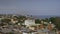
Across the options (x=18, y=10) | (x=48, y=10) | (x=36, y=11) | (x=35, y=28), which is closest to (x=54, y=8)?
(x=48, y=10)

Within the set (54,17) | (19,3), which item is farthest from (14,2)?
(54,17)

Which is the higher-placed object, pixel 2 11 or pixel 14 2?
pixel 14 2

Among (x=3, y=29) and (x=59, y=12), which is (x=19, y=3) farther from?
(x=59, y=12)

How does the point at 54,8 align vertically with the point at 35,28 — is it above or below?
above

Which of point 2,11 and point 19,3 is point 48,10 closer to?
point 19,3

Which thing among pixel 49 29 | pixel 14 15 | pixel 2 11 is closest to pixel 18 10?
pixel 14 15

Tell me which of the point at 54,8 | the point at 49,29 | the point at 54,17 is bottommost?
the point at 49,29

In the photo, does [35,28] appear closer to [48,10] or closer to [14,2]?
[48,10]
